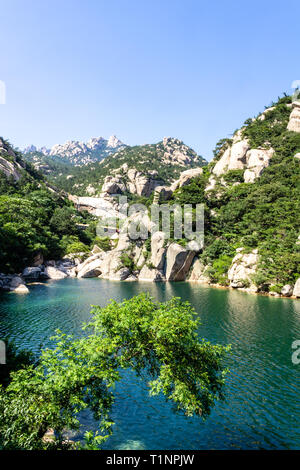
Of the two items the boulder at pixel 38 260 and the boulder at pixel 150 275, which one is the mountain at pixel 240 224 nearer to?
the boulder at pixel 150 275

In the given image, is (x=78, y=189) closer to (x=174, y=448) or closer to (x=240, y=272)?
(x=240, y=272)

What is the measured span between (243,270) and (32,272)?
4576 centimetres

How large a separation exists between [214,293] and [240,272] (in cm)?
853

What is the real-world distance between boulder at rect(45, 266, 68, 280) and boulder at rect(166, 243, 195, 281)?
26.7m

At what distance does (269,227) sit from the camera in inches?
2154

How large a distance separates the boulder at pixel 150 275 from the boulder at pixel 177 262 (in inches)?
78.6

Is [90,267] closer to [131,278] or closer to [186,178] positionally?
[131,278]

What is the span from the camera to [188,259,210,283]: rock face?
61338 millimetres

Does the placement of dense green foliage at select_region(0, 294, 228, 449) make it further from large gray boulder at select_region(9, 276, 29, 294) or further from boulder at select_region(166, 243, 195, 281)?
boulder at select_region(166, 243, 195, 281)

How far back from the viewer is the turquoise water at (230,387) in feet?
35.4

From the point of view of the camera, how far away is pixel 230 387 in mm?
14891

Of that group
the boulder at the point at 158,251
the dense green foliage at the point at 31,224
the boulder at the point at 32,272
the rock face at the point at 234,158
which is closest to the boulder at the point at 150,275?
the boulder at the point at 158,251

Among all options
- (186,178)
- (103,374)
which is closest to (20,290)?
(103,374)

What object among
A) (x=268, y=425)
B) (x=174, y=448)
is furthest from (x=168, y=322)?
(x=268, y=425)
